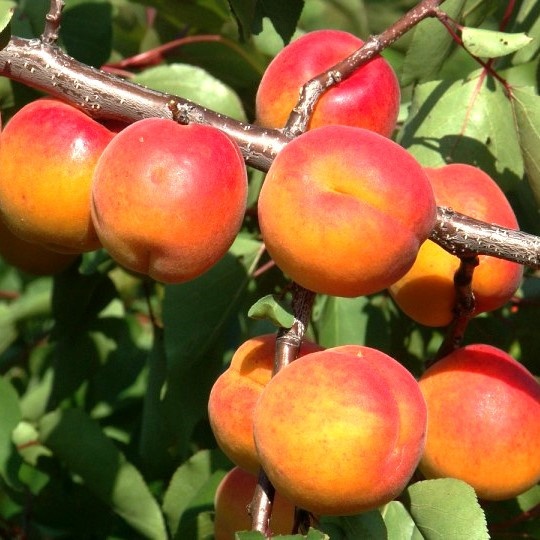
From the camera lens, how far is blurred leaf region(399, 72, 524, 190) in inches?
45.2

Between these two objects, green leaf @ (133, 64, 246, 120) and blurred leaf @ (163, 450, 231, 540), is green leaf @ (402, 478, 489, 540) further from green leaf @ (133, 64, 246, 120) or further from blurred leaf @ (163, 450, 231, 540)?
green leaf @ (133, 64, 246, 120)

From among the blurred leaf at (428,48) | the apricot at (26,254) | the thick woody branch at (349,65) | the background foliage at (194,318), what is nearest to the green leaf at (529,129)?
the background foliage at (194,318)

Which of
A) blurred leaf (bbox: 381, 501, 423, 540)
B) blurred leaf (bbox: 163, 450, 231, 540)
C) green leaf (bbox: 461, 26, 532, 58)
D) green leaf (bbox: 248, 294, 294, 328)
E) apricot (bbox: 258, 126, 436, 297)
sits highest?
green leaf (bbox: 461, 26, 532, 58)

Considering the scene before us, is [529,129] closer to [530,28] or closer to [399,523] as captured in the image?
[530,28]

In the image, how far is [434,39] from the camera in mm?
1176

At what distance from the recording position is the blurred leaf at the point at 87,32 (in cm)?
134

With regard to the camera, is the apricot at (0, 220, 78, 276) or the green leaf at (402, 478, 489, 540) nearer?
the green leaf at (402, 478, 489, 540)

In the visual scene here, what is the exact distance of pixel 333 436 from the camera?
69cm

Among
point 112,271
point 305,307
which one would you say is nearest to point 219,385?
point 305,307

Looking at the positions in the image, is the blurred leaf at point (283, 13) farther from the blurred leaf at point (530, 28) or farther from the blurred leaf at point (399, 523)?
the blurred leaf at point (399, 523)

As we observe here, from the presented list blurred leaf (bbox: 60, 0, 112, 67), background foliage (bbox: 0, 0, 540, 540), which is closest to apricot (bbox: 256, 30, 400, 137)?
background foliage (bbox: 0, 0, 540, 540)

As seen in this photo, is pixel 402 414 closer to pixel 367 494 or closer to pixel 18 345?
pixel 367 494

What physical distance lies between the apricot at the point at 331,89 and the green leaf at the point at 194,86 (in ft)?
1.03

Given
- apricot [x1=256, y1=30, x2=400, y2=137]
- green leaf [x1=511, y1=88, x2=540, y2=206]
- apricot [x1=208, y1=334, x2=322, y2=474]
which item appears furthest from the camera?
green leaf [x1=511, y1=88, x2=540, y2=206]
